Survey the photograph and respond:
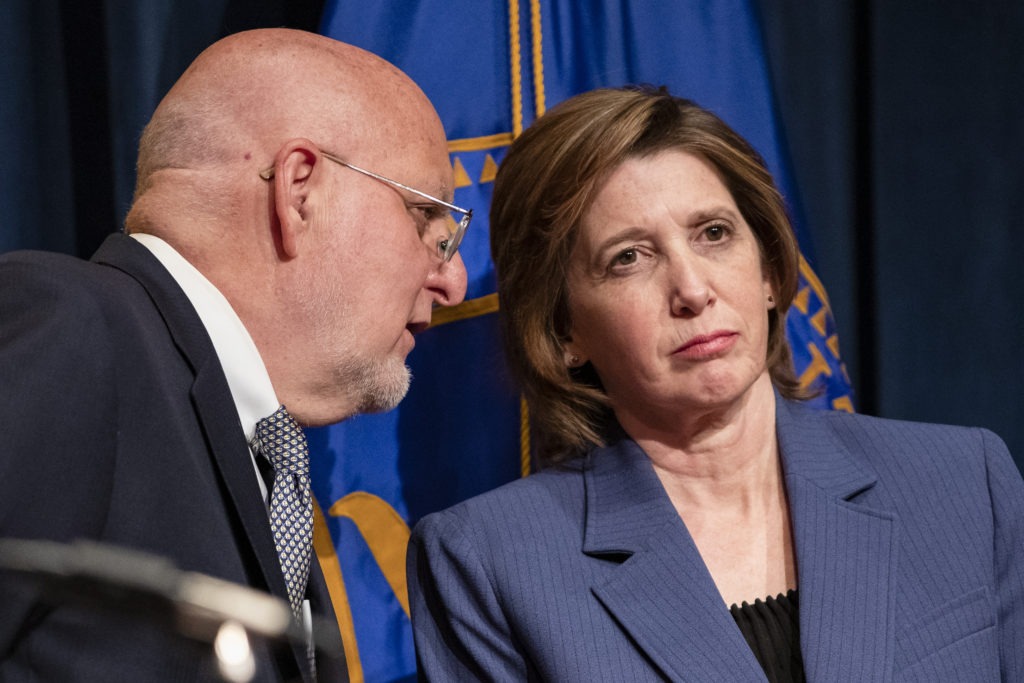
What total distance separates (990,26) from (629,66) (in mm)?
1031

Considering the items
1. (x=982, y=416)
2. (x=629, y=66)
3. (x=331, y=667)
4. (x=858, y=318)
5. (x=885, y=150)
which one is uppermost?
(x=629, y=66)

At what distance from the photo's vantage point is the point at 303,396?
1.59m

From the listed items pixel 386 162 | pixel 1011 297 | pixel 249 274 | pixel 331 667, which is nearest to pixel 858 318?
pixel 1011 297

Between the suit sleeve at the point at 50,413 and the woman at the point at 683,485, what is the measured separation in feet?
2.33

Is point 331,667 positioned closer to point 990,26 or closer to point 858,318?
point 858,318

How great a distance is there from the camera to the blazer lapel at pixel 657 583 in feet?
5.38

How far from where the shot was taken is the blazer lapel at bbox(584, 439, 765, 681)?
1640 mm

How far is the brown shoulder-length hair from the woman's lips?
236 millimetres

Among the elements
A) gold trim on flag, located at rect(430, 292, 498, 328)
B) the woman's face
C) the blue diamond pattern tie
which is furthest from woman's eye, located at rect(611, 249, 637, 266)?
the blue diamond pattern tie

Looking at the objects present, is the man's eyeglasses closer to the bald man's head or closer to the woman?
the bald man's head

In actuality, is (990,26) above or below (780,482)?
above

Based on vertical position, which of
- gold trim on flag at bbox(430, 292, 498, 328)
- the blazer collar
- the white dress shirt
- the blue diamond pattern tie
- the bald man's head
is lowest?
the blazer collar

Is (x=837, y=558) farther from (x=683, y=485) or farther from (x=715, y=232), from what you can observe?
(x=715, y=232)

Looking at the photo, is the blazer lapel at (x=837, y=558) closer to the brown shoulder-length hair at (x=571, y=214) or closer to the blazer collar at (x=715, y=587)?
the blazer collar at (x=715, y=587)
